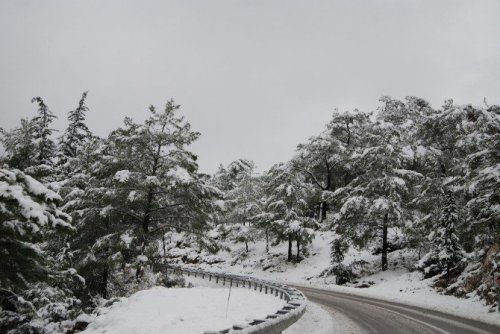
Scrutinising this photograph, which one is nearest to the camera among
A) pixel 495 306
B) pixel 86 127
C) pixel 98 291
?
pixel 495 306

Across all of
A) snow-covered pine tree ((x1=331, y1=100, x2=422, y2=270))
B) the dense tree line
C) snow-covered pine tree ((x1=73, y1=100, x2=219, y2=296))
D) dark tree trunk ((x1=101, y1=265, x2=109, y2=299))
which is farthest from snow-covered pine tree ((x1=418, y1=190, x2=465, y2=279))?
dark tree trunk ((x1=101, y1=265, x2=109, y2=299))

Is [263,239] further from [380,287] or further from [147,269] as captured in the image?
[147,269]

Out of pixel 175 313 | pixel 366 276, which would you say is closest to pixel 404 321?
pixel 175 313

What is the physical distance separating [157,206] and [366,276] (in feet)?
55.1

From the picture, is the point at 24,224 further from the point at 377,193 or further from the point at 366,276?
the point at 366,276

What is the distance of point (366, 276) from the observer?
29.9 m

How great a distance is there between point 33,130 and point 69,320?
55.3ft

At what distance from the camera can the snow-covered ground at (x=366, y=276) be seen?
1691 centimetres

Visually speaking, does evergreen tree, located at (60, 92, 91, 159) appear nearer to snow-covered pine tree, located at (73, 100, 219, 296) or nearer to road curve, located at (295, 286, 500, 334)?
snow-covered pine tree, located at (73, 100, 219, 296)

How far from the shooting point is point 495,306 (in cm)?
1456

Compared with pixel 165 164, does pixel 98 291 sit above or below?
below

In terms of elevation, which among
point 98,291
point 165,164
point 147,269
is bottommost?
point 98,291

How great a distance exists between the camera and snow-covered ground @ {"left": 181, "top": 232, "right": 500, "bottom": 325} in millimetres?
16906

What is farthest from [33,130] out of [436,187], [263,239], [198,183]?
[263,239]
